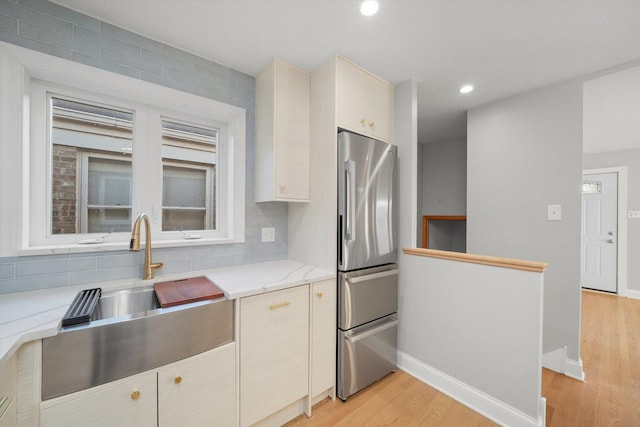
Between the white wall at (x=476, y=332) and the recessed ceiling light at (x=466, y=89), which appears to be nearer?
the white wall at (x=476, y=332)

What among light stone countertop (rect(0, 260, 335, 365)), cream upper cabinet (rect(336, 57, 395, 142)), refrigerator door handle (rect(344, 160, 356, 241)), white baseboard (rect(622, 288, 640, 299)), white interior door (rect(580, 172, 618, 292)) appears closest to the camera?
light stone countertop (rect(0, 260, 335, 365))

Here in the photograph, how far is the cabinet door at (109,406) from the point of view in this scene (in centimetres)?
93

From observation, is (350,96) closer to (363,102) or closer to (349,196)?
(363,102)

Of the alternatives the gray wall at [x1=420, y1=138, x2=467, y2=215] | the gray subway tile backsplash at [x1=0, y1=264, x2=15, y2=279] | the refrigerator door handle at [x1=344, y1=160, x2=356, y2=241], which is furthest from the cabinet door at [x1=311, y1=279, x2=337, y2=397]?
the gray wall at [x1=420, y1=138, x2=467, y2=215]

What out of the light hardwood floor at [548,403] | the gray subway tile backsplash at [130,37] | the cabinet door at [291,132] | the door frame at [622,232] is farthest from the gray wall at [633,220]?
the gray subway tile backsplash at [130,37]

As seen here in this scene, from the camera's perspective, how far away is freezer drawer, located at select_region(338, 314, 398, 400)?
1731 mm

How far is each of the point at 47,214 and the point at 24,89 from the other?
2.18ft

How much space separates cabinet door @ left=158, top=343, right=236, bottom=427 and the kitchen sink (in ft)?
0.16

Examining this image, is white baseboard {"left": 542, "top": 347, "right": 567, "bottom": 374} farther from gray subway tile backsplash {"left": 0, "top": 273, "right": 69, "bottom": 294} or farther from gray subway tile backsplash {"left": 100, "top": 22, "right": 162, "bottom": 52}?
gray subway tile backsplash {"left": 100, "top": 22, "right": 162, "bottom": 52}

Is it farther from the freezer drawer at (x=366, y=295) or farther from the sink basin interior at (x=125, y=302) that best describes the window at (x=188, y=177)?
the freezer drawer at (x=366, y=295)

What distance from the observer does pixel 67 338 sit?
3.10 feet

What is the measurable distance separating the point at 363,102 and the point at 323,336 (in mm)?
1756

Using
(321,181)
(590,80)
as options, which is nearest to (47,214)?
(321,181)

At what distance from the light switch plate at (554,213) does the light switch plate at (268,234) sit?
239 cm
